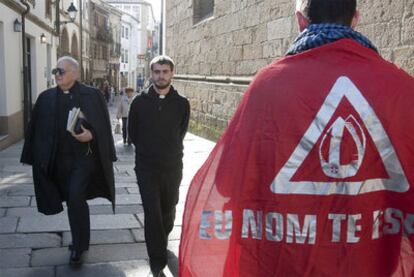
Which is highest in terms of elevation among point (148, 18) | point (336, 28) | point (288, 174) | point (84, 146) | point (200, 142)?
point (148, 18)

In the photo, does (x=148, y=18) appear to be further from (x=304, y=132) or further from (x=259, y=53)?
(x=304, y=132)

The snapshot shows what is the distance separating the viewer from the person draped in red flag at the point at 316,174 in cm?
159

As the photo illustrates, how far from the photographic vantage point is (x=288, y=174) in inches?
63.1

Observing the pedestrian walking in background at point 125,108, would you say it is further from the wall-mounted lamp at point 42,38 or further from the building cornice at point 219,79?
the wall-mounted lamp at point 42,38

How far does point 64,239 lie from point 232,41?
7053 millimetres

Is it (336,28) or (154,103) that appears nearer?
(336,28)

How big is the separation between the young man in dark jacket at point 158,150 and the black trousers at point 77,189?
47 centimetres

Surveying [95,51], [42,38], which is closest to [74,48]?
[42,38]

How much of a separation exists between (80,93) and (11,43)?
28.9ft

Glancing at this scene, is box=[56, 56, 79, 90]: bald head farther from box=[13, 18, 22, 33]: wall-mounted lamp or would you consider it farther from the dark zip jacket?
box=[13, 18, 22, 33]: wall-mounted lamp

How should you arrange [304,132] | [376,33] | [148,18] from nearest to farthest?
[304,132] < [376,33] < [148,18]

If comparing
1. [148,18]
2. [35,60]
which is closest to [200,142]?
[35,60]

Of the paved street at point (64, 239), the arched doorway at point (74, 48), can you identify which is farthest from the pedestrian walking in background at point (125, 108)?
the arched doorway at point (74, 48)

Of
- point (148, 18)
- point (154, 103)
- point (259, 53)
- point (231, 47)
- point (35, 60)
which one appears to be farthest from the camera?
point (148, 18)
